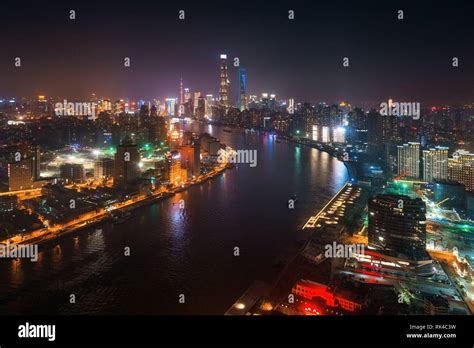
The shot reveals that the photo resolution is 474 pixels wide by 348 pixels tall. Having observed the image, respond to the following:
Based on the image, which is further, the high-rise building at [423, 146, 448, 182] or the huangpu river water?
the high-rise building at [423, 146, 448, 182]

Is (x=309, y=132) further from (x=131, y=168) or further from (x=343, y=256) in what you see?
(x=343, y=256)

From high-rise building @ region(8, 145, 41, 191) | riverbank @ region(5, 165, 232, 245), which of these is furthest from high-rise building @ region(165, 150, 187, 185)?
high-rise building @ region(8, 145, 41, 191)

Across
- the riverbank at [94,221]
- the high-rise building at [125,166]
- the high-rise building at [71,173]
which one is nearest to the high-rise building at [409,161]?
the riverbank at [94,221]

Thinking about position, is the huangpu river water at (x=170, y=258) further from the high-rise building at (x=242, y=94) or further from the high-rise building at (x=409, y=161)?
the high-rise building at (x=242, y=94)

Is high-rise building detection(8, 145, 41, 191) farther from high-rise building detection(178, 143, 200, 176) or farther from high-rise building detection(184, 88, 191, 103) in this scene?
high-rise building detection(184, 88, 191, 103)

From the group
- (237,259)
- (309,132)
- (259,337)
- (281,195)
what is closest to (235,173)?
(281,195)

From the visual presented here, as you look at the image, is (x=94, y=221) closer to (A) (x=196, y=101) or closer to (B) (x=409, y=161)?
(B) (x=409, y=161)
